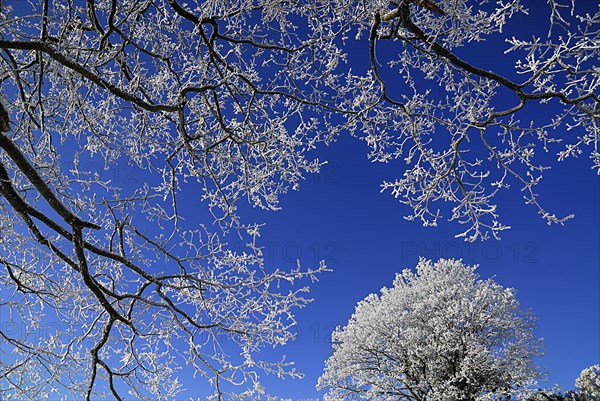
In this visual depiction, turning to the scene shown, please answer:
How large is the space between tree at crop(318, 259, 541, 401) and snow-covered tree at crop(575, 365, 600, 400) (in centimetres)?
1076

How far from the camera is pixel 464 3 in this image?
350cm

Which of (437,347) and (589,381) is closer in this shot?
(437,347)

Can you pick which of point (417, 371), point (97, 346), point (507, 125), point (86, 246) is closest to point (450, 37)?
point (507, 125)

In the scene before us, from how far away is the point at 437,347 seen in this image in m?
13.8

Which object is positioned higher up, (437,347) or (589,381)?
(589,381)

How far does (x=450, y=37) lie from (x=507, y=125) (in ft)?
3.04

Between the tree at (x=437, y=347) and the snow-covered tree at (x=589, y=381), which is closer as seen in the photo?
the tree at (x=437, y=347)

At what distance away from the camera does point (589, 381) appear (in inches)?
890

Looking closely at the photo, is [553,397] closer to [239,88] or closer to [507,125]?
[507,125]

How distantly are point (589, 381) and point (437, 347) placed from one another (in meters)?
14.2

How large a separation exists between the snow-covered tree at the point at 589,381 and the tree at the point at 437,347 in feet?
35.3

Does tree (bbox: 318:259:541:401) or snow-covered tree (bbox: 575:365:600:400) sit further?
snow-covered tree (bbox: 575:365:600:400)

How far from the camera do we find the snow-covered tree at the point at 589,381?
21.8 m

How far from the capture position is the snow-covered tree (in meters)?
21.8
